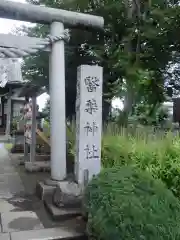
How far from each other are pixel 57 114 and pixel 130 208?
2676 mm

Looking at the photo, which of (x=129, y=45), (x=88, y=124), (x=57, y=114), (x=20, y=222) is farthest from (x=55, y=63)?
(x=129, y=45)

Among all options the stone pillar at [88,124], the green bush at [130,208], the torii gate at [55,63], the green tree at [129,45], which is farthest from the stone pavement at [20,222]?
the green tree at [129,45]

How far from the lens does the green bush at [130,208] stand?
2811 millimetres

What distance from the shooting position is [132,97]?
7918 mm

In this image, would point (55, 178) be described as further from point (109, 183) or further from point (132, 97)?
point (132, 97)

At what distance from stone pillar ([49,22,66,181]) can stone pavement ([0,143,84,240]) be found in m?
0.81

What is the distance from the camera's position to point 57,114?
521 cm

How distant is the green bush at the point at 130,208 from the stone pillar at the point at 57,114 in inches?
63.3

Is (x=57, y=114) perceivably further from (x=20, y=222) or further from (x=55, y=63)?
(x=20, y=222)

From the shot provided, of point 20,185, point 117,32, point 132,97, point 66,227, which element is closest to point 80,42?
point 117,32

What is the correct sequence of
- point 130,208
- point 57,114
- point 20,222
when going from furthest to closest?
point 57,114, point 20,222, point 130,208

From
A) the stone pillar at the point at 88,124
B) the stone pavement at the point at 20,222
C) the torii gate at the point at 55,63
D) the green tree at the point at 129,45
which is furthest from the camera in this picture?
the green tree at the point at 129,45

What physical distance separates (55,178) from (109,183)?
77.6 inches

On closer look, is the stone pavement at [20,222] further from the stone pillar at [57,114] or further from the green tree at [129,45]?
the green tree at [129,45]
